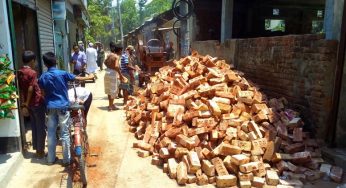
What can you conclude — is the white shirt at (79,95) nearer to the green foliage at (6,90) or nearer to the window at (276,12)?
the green foliage at (6,90)

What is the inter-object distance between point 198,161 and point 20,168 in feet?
8.83

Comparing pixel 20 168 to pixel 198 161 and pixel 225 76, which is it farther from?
pixel 225 76

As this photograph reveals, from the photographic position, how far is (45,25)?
10.0 m

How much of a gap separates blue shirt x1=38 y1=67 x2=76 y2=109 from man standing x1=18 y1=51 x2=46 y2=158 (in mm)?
408

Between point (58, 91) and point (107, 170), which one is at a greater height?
point (58, 91)

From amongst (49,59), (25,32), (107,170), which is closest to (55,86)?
(49,59)

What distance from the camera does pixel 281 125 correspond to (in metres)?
5.38

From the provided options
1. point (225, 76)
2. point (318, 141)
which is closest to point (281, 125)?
point (318, 141)

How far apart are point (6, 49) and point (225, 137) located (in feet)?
11.9

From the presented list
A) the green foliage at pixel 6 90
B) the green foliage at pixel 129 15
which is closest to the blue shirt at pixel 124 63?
the green foliage at pixel 6 90

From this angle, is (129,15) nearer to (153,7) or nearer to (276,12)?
(153,7)

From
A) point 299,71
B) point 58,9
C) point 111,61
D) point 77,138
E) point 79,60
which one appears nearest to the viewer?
point 77,138

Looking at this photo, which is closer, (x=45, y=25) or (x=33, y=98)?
(x=33, y=98)

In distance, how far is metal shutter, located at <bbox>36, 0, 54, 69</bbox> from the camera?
9109mm
